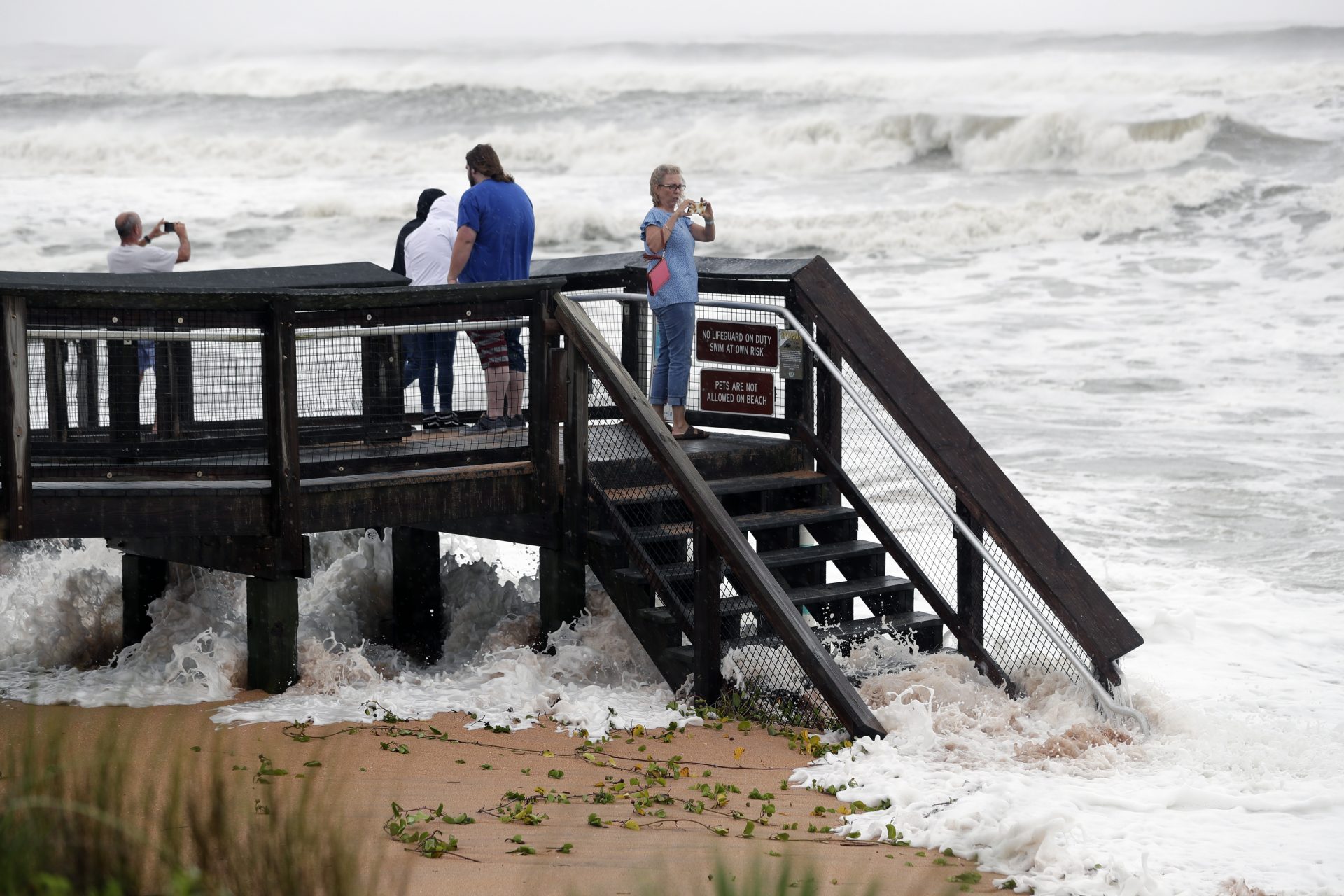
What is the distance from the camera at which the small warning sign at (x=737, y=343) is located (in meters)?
9.02

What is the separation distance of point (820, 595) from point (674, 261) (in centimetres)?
201

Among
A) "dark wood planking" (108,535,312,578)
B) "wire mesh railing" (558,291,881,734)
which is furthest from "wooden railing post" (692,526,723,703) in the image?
"dark wood planking" (108,535,312,578)

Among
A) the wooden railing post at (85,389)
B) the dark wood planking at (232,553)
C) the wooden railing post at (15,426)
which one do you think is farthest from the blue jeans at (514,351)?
the wooden railing post at (15,426)

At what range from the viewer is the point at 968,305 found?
31844 millimetres

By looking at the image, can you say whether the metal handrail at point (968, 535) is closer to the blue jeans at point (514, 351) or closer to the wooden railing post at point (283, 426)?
the blue jeans at point (514, 351)

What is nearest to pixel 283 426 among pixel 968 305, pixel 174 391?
pixel 174 391

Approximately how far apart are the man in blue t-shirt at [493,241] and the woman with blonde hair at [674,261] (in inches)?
27.7

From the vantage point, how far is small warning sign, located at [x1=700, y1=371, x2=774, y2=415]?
9172 mm

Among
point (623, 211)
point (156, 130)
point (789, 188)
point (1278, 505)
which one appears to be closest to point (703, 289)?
point (1278, 505)

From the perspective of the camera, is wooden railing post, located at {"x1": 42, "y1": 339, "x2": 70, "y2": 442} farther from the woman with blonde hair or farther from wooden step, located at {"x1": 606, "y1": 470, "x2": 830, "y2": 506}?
the woman with blonde hair

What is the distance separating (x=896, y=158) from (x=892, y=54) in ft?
56.4

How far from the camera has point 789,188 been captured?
45.5 metres

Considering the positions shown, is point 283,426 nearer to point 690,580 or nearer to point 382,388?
point 382,388

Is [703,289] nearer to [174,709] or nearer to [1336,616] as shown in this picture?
[174,709]
